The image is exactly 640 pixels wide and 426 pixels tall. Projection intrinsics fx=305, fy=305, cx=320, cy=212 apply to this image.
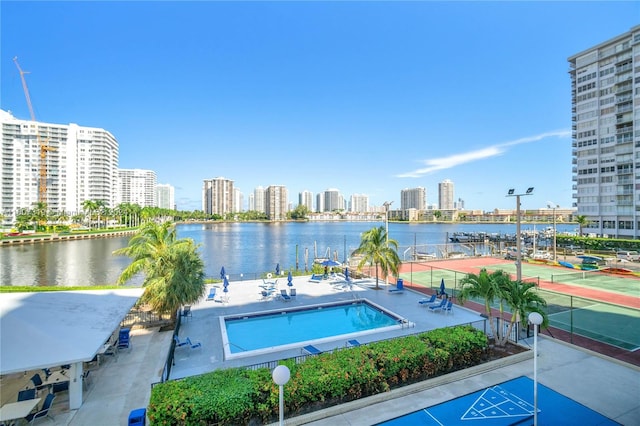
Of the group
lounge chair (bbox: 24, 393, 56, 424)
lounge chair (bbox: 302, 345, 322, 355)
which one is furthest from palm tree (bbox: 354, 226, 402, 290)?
lounge chair (bbox: 24, 393, 56, 424)

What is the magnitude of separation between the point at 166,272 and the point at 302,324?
7.25 meters

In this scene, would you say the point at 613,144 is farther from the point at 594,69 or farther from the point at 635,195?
the point at 594,69

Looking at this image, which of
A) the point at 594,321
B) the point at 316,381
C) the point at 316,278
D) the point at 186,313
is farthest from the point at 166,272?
the point at 594,321

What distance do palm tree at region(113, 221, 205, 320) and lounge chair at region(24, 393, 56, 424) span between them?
574 cm

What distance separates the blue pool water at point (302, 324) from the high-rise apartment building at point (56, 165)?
148m

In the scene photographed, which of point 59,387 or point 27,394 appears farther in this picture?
point 59,387

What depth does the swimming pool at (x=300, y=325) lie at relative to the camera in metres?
13.4

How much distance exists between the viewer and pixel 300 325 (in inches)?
629

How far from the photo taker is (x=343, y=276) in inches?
1032

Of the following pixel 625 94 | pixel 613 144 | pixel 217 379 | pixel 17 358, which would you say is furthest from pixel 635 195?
pixel 17 358

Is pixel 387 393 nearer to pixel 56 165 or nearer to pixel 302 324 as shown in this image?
pixel 302 324

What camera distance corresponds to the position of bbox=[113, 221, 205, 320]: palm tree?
1389 cm

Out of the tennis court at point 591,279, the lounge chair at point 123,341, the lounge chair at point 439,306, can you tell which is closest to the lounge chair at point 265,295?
the lounge chair at point 123,341

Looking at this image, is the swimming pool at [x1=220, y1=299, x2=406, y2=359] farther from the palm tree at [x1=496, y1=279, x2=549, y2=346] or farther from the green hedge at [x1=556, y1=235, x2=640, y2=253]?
the green hedge at [x1=556, y1=235, x2=640, y2=253]
